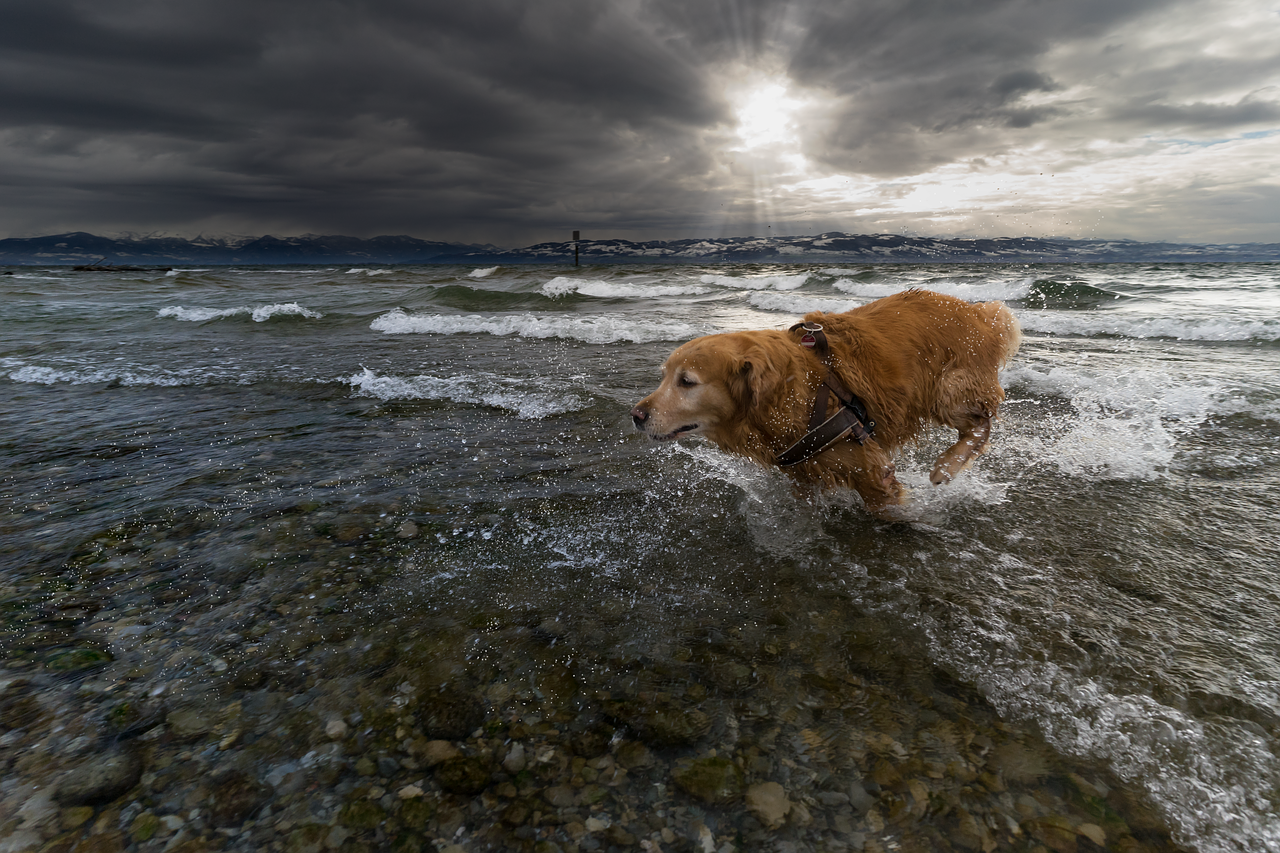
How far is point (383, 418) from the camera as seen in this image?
6.20 m

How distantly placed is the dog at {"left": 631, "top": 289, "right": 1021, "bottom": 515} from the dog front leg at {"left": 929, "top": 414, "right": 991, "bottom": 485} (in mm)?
368

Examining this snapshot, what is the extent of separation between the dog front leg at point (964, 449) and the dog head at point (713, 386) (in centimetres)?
168

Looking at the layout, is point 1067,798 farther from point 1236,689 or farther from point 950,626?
point 1236,689

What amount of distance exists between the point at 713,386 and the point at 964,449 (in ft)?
7.42

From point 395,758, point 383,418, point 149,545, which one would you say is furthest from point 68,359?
point 395,758

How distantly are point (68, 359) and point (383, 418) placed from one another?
7784mm

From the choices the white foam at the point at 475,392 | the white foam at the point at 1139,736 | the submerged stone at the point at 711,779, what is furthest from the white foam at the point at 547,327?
the submerged stone at the point at 711,779

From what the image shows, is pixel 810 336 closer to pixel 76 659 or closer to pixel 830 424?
pixel 830 424

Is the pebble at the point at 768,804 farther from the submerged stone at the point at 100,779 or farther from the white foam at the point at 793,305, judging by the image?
the white foam at the point at 793,305

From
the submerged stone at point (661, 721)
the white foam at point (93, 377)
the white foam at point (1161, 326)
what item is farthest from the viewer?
the white foam at point (1161, 326)

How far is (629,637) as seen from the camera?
106 inches

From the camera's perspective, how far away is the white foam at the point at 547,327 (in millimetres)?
12438

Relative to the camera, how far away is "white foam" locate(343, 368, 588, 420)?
6.73 meters

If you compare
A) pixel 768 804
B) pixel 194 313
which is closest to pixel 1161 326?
pixel 768 804
